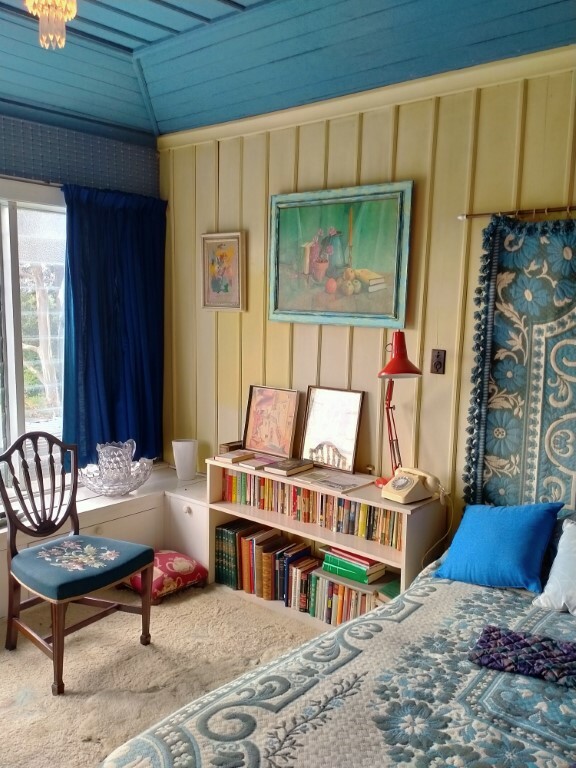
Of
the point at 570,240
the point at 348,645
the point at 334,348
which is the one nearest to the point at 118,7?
the point at 334,348

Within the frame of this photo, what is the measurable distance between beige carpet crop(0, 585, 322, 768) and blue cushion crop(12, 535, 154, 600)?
375 millimetres

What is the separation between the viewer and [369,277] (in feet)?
9.87

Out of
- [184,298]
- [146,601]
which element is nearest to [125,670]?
[146,601]

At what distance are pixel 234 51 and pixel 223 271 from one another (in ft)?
3.64

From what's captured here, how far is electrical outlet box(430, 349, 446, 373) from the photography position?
284 centimetres

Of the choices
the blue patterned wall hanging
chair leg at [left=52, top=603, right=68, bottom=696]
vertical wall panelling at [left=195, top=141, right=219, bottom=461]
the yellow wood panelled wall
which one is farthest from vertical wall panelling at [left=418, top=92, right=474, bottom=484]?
chair leg at [left=52, top=603, right=68, bottom=696]

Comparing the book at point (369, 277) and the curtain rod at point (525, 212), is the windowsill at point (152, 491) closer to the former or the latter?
the book at point (369, 277)

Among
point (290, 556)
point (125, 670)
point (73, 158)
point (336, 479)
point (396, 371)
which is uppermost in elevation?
point (73, 158)

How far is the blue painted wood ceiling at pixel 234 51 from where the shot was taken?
2.45 meters

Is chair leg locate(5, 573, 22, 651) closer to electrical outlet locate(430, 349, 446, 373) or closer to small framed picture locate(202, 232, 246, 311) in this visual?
small framed picture locate(202, 232, 246, 311)

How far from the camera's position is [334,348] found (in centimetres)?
321

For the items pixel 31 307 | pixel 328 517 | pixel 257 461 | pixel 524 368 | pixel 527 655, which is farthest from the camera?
pixel 31 307

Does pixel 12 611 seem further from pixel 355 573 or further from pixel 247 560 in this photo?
pixel 355 573

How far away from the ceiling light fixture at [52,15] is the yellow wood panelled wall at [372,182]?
169 cm
